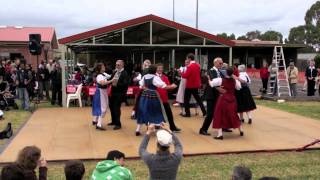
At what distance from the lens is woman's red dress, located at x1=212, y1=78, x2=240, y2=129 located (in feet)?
33.3

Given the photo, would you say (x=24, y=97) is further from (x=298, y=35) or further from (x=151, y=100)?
(x=298, y=35)

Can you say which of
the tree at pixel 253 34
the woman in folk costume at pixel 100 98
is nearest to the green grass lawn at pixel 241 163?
the woman in folk costume at pixel 100 98

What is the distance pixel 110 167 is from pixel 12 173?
0.90 meters

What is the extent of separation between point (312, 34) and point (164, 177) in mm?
91432

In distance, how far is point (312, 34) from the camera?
91.2m

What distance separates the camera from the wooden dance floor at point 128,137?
30.3ft

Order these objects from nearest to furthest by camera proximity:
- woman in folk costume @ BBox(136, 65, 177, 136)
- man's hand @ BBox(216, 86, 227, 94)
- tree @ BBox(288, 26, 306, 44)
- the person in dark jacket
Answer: man's hand @ BBox(216, 86, 227, 94), woman in folk costume @ BBox(136, 65, 177, 136), the person in dark jacket, tree @ BBox(288, 26, 306, 44)

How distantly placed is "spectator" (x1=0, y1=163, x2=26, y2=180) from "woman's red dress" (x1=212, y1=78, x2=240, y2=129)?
6463 millimetres

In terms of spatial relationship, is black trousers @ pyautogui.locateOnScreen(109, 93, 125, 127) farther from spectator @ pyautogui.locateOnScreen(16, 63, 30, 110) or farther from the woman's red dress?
spectator @ pyautogui.locateOnScreen(16, 63, 30, 110)

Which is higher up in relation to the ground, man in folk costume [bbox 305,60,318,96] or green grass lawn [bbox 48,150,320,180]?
man in folk costume [bbox 305,60,318,96]

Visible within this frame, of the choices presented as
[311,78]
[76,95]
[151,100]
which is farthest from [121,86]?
[311,78]

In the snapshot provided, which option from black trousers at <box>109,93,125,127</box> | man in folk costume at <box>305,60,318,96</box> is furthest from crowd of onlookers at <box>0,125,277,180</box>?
man in folk costume at <box>305,60,318,96</box>

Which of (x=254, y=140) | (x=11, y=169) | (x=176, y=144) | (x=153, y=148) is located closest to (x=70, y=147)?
(x=153, y=148)

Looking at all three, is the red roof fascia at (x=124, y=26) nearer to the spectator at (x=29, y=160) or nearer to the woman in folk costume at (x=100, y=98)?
the woman in folk costume at (x=100, y=98)
